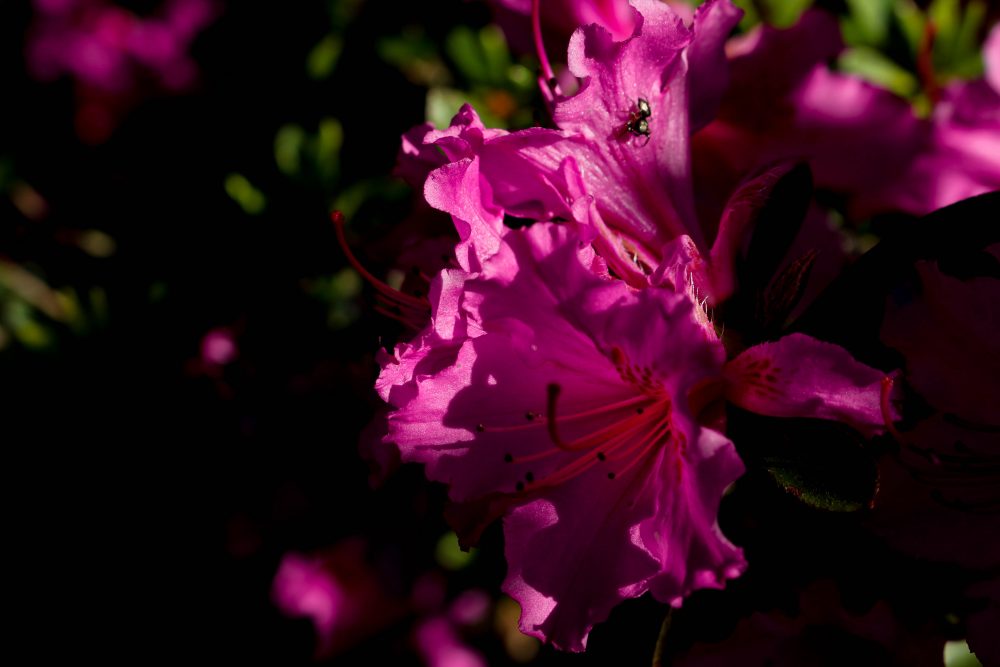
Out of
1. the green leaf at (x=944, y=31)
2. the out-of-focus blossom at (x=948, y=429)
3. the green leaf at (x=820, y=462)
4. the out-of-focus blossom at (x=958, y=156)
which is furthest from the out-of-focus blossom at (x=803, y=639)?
the green leaf at (x=944, y=31)

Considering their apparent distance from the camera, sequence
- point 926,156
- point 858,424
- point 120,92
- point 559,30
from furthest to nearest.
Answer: point 120,92
point 926,156
point 559,30
point 858,424

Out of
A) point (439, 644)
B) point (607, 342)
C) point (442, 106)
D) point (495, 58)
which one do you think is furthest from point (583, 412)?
point (439, 644)

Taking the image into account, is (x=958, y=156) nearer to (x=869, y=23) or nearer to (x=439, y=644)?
(x=869, y=23)

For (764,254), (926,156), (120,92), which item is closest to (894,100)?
(926,156)

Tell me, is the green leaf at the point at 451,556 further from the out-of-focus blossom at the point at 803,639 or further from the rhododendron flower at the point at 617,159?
the rhododendron flower at the point at 617,159

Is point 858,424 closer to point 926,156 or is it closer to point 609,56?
point 609,56
